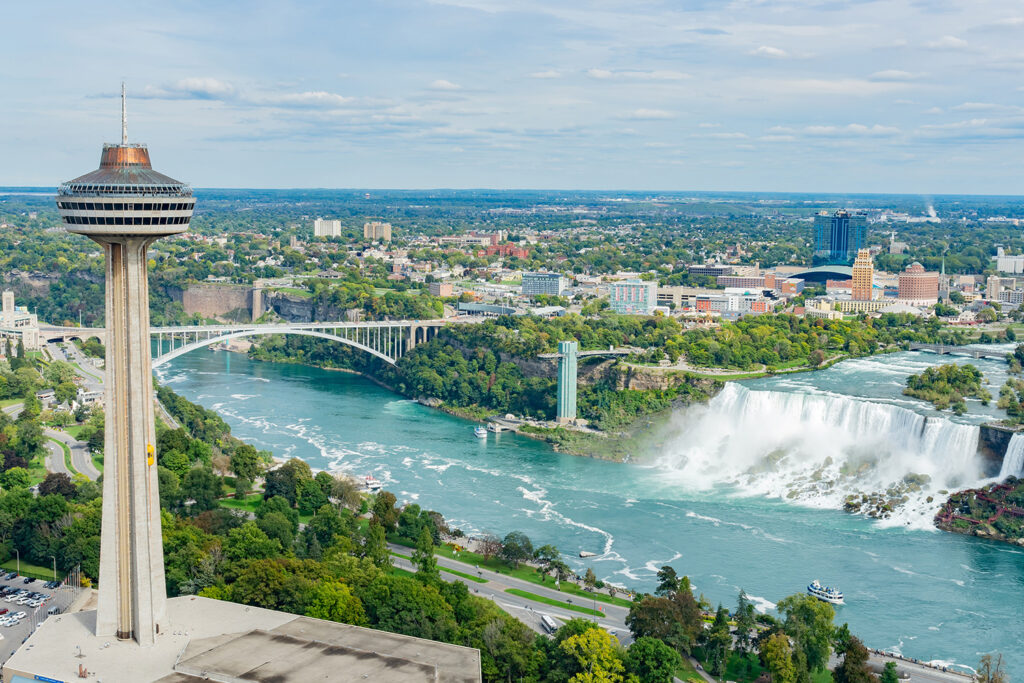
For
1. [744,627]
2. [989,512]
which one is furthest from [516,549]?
[989,512]

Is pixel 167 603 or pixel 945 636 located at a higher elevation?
pixel 167 603

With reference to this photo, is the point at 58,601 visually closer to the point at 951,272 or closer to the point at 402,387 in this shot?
the point at 402,387

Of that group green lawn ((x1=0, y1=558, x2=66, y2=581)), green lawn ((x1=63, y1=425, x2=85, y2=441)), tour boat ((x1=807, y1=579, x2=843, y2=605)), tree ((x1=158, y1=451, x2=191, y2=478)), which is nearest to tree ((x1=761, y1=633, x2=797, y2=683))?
tour boat ((x1=807, y1=579, x2=843, y2=605))

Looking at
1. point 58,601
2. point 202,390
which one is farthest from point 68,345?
point 58,601

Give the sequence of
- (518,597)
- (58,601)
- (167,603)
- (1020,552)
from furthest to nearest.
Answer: (1020,552)
(518,597)
(58,601)
(167,603)

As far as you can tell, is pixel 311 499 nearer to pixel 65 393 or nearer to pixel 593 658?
pixel 593 658

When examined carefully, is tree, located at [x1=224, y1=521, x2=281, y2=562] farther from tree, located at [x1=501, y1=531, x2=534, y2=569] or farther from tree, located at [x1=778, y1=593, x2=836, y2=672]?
tree, located at [x1=778, y1=593, x2=836, y2=672]
